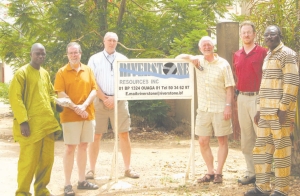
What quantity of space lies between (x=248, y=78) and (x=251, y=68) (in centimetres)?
14

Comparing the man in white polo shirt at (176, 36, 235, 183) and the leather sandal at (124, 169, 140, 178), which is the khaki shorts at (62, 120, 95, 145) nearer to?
the leather sandal at (124, 169, 140, 178)

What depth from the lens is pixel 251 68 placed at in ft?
20.6

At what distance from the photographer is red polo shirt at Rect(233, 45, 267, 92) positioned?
6.25m

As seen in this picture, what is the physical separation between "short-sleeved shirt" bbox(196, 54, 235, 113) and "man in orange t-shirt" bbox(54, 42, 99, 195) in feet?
4.94

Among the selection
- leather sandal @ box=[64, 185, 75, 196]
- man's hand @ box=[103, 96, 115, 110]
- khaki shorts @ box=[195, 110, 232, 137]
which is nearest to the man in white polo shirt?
khaki shorts @ box=[195, 110, 232, 137]

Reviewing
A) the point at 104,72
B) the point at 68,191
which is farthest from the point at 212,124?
the point at 68,191

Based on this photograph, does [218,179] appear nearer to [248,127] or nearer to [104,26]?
[248,127]

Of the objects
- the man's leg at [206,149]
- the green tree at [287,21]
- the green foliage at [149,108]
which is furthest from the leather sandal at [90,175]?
the green foliage at [149,108]

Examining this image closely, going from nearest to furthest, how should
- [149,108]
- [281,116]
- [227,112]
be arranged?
[281,116]
[227,112]
[149,108]

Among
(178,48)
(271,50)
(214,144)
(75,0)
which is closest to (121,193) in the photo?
(271,50)

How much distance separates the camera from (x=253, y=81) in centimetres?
629

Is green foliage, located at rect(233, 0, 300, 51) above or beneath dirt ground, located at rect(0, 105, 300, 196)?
above

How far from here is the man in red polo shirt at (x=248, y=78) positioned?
627cm

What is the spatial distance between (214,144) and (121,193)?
4.17m
